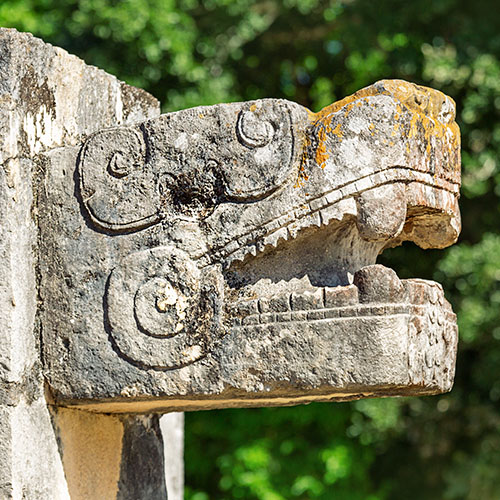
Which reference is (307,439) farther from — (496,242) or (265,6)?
(265,6)

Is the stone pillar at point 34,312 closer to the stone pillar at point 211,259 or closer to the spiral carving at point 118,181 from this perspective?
the stone pillar at point 211,259

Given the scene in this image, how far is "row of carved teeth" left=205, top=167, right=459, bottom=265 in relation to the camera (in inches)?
103

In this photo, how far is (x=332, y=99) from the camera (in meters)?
7.52

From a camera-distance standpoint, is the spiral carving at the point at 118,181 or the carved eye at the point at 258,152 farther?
the spiral carving at the point at 118,181

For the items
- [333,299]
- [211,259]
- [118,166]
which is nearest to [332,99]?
[118,166]

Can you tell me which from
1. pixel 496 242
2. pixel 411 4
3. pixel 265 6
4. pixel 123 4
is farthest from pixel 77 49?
pixel 496 242

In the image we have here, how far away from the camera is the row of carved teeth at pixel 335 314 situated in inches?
100

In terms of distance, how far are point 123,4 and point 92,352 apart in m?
4.00

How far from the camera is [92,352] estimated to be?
9.05 ft

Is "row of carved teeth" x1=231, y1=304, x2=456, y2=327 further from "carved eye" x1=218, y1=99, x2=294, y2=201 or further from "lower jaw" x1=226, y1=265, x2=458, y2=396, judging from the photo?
"carved eye" x1=218, y1=99, x2=294, y2=201

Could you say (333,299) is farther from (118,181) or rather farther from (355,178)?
(118,181)

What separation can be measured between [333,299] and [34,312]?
0.89 metres

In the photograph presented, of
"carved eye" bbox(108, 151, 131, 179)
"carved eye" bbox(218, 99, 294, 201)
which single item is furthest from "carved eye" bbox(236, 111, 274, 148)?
"carved eye" bbox(108, 151, 131, 179)

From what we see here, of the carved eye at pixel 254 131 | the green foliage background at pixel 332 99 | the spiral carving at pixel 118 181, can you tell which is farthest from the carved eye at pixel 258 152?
the green foliage background at pixel 332 99
